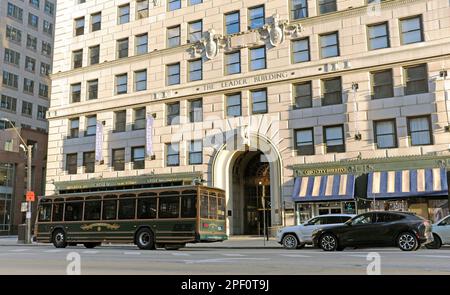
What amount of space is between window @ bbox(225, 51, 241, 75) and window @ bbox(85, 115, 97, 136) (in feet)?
42.0

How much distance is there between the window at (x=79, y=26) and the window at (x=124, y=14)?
4327 mm

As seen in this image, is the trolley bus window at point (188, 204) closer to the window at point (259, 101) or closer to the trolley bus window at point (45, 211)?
the trolley bus window at point (45, 211)

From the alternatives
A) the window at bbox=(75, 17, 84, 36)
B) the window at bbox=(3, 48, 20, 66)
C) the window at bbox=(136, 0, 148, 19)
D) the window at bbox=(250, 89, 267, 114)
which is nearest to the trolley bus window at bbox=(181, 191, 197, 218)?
the window at bbox=(250, 89, 267, 114)

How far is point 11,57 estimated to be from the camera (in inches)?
2665

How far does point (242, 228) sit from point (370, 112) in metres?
12.9

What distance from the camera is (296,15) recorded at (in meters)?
33.6

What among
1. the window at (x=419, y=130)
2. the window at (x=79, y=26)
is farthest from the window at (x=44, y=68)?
the window at (x=419, y=130)

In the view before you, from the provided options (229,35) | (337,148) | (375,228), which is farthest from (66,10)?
(375,228)

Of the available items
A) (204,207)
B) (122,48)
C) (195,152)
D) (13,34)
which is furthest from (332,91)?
(13,34)

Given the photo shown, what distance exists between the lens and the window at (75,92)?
42.0 m

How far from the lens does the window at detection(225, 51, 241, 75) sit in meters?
34.9

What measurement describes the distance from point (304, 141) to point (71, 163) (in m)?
20.7

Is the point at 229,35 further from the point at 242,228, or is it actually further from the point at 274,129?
the point at 242,228

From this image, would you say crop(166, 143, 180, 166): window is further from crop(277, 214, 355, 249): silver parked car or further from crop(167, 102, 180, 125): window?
crop(277, 214, 355, 249): silver parked car
